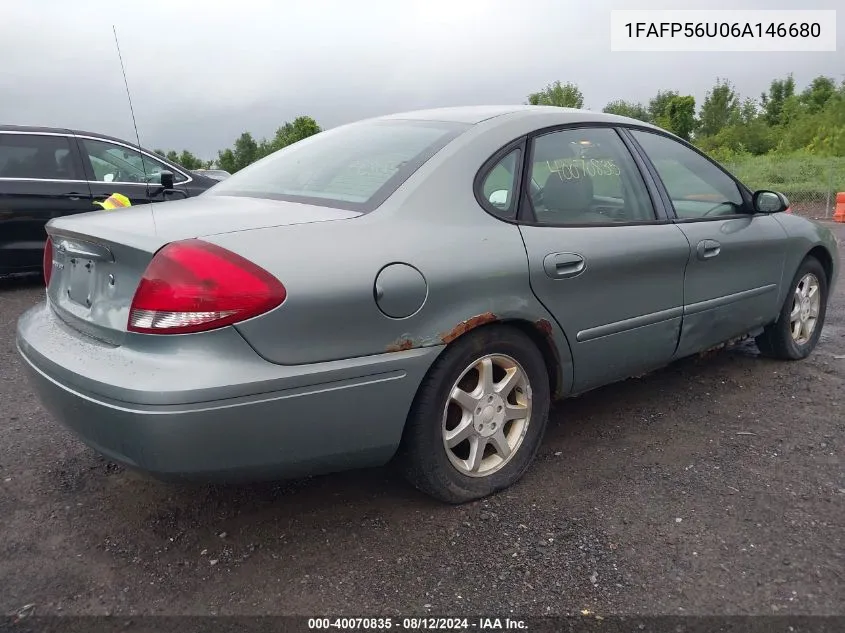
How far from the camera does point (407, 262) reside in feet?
7.88

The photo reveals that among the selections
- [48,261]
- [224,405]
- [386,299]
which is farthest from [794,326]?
[48,261]

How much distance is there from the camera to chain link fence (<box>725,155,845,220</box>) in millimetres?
18381

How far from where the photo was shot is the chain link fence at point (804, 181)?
1838 centimetres

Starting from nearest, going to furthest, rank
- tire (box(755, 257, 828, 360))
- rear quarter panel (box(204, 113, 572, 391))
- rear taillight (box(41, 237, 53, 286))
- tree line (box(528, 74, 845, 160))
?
rear quarter panel (box(204, 113, 572, 391)), rear taillight (box(41, 237, 53, 286)), tire (box(755, 257, 828, 360)), tree line (box(528, 74, 845, 160))

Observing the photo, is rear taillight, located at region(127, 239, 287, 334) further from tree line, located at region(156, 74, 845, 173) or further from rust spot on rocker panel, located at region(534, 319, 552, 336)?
tree line, located at region(156, 74, 845, 173)

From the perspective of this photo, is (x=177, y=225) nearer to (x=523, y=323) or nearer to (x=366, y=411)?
(x=366, y=411)

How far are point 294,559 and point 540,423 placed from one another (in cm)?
111

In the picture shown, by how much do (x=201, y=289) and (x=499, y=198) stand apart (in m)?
1.23

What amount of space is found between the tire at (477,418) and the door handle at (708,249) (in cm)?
120

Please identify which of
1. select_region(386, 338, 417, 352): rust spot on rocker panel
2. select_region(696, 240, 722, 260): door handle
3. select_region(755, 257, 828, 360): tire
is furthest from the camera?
select_region(755, 257, 828, 360): tire

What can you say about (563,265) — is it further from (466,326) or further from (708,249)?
(708,249)

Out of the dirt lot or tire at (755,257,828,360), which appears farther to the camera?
tire at (755,257,828,360)

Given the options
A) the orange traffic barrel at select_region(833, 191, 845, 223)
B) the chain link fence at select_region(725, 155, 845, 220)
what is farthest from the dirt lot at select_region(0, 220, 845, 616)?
the chain link fence at select_region(725, 155, 845, 220)

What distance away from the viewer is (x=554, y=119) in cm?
319
